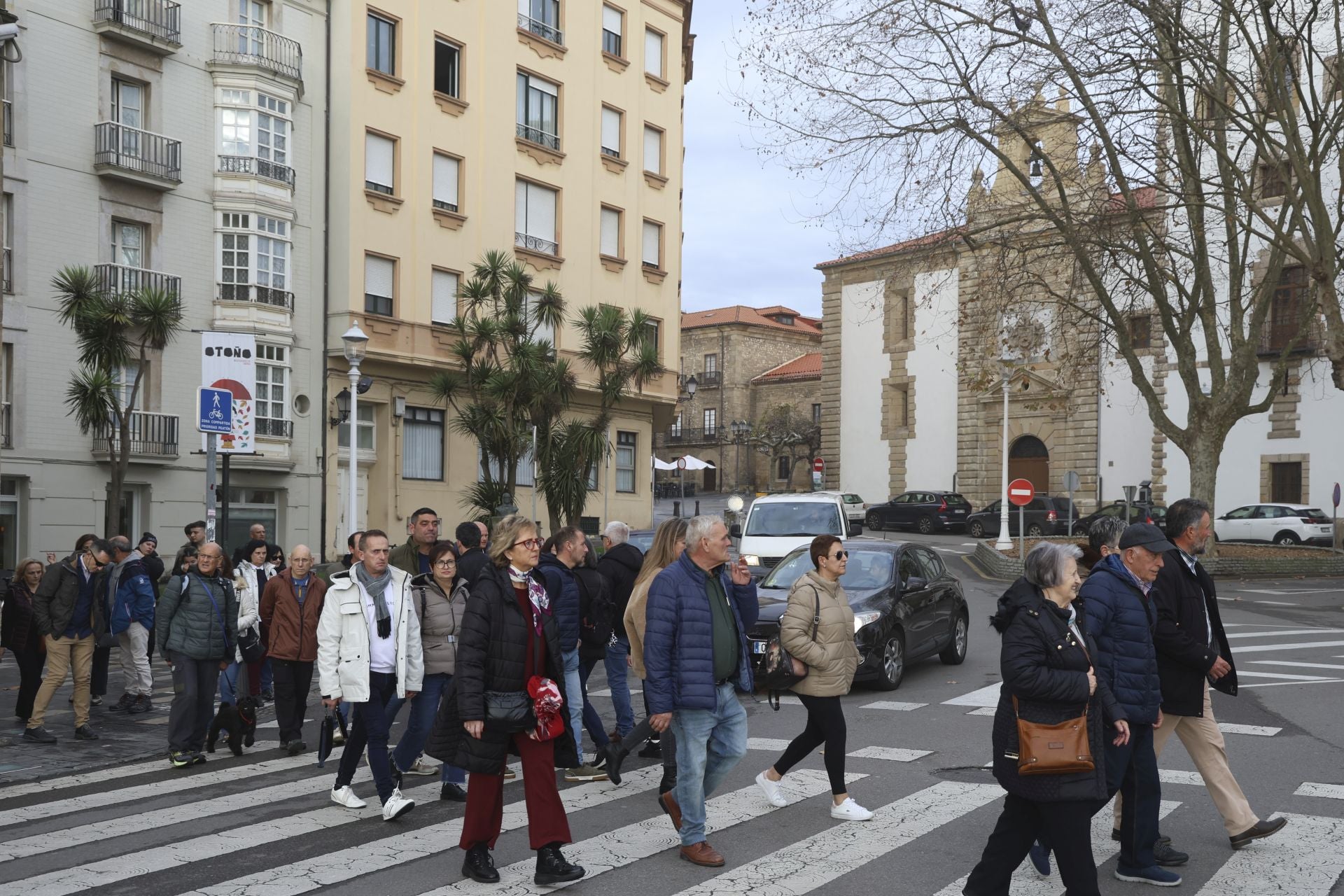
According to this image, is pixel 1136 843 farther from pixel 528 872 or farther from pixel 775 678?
pixel 528 872

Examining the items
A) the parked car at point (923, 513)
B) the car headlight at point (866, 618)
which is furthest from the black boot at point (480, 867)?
the parked car at point (923, 513)

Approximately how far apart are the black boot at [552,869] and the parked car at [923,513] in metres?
45.4

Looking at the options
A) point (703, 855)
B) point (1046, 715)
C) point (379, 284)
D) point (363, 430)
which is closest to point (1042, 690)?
point (1046, 715)

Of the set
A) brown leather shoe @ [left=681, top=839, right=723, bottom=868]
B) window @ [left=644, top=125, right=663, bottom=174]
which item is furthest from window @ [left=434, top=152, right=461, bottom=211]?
brown leather shoe @ [left=681, top=839, right=723, bottom=868]

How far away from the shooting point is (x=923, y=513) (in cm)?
5097

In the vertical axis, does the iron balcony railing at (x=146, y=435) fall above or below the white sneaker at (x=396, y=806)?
above

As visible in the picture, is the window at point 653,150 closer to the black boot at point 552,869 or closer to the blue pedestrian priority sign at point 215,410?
the blue pedestrian priority sign at point 215,410

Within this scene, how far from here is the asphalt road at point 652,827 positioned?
6.53 meters

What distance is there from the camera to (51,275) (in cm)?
2561

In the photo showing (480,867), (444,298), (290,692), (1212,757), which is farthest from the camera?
(444,298)

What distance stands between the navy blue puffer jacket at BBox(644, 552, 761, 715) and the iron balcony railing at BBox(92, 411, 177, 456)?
21.9 metres

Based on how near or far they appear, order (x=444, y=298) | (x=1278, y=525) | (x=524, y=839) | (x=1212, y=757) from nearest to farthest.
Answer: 1. (x=1212, y=757)
2. (x=524, y=839)
3. (x=444, y=298)
4. (x=1278, y=525)

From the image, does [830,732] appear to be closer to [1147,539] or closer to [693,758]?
[693,758]

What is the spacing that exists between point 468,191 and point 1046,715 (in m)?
30.5
